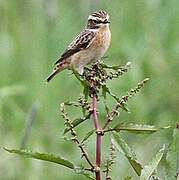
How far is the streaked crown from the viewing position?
399 centimetres

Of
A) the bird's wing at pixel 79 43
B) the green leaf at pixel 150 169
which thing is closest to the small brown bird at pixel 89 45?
the bird's wing at pixel 79 43

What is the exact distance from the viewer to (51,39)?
17.4ft

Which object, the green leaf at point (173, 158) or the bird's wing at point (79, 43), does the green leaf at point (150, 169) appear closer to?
the green leaf at point (173, 158)

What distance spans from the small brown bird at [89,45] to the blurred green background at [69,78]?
1159 millimetres

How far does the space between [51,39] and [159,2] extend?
72 centimetres

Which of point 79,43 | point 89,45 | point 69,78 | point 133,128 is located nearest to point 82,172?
point 133,128

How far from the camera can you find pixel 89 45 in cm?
402

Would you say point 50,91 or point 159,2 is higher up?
point 159,2

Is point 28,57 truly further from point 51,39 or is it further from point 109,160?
point 109,160

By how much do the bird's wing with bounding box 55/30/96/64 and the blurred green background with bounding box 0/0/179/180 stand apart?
3.83 feet

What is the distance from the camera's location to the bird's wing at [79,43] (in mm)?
3777

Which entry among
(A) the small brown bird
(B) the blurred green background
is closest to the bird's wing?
(A) the small brown bird

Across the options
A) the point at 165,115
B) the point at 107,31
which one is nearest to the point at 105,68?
the point at 107,31

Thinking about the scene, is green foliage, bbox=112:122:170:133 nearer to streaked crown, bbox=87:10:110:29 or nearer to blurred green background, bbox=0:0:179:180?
streaked crown, bbox=87:10:110:29
